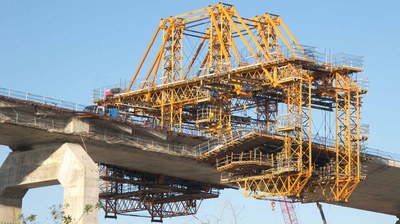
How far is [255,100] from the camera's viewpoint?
366 feet

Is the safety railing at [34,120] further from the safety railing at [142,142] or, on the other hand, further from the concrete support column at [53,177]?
the safety railing at [142,142]

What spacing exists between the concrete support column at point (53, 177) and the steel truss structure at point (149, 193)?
17.2m

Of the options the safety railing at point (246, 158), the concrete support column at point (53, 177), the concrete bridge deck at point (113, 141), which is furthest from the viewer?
the safety railing at point (246, 158)

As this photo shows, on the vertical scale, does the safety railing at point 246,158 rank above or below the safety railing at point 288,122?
below

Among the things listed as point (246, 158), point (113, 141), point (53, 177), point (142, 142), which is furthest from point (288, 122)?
point (53, 177)

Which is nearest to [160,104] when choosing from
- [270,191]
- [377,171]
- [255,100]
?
[255,100]

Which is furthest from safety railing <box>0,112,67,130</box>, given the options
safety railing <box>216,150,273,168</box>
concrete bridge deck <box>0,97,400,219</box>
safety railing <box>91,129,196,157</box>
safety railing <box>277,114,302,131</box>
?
safety railing <box>277,114,302,131</box>

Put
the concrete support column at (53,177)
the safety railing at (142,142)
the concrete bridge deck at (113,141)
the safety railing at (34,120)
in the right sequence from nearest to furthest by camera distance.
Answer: the safety railing at (34,120), the concrete bridge deck at (113,141), the concrete support column at (53,177), the safety railing at (142,142)

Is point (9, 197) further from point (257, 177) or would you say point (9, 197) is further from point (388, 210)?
point (388, 210)

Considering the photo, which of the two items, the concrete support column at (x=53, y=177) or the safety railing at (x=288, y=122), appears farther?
the safety railing at (x=288, y=122)

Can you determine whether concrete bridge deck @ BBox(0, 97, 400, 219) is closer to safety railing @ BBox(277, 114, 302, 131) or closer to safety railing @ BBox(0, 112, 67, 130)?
safety railing @ BBox(0, 112, 67, 130)

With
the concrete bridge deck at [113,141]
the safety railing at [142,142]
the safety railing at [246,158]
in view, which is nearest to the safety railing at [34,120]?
the concrete bridge deck at [113,141]

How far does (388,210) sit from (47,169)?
200 ft

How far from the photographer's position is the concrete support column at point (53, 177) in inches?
3516
